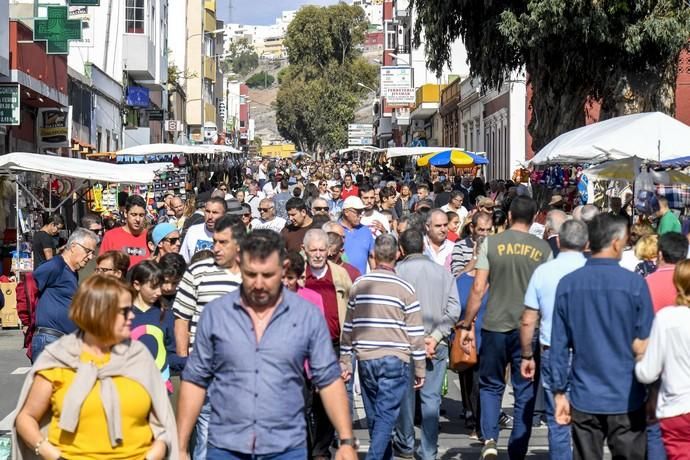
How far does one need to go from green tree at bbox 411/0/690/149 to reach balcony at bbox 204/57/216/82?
52693 mm

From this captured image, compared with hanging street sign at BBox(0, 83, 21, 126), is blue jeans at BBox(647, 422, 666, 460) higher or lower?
lower

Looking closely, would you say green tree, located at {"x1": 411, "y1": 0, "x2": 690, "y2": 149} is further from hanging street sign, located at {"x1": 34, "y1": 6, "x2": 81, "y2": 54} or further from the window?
the window

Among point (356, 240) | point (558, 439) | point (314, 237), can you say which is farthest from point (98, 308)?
point (356, 240)

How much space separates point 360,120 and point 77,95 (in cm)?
14430

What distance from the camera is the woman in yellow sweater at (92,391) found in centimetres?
528

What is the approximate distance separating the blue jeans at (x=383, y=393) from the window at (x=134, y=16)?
35.8 metres

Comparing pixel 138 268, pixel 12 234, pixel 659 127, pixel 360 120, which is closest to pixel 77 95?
pixel 12 234

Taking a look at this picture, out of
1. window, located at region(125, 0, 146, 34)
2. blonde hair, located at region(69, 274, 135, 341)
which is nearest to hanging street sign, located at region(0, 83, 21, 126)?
blonde hair, located at region(69, 274, 135, 341)

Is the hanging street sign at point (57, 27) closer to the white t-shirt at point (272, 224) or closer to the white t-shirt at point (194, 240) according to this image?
the white t-shirt at point (272, 224)

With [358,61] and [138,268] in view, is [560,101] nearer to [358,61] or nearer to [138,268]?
[138,268]

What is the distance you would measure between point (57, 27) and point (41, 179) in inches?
217

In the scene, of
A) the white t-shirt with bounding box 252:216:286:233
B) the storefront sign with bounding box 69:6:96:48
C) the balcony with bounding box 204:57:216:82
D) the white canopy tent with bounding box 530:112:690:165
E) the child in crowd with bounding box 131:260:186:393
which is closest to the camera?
the child in crowd with bounding box 131:260:186:393

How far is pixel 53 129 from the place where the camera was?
2748cm

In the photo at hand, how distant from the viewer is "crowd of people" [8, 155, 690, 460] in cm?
536
